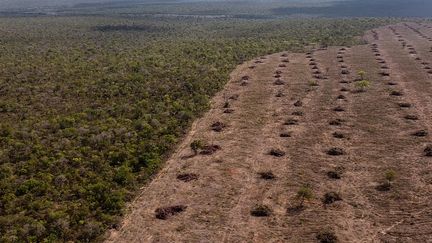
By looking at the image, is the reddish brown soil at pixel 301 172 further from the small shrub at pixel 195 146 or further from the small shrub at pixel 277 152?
the small shrub at pixel 195 146

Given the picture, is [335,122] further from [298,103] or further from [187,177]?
[187,177]

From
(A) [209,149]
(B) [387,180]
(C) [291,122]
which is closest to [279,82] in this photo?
(C) [291,122]

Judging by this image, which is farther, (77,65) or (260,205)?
(77,65)

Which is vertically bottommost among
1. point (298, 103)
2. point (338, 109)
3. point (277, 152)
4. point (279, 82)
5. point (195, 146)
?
point (277, 152)

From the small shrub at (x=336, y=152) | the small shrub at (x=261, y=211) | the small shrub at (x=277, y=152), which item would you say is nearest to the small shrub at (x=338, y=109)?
the small shrub at (x=336, y=152)

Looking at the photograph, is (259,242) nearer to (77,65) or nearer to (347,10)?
(77,65)

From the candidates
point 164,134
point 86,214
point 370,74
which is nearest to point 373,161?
point 164,134

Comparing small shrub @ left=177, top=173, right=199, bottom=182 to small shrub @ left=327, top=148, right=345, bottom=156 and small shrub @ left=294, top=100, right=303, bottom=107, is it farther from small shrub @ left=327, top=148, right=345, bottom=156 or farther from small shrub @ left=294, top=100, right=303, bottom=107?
small shrub @ left=294, top=100, right=303, bottom=107
